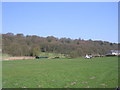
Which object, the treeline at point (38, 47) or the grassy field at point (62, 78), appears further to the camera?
the treeline at point (38, 47)

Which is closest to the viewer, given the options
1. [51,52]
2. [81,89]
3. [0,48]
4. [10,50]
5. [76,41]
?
[81,89]

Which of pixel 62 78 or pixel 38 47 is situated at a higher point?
pixel 38 47

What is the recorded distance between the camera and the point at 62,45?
436 ft

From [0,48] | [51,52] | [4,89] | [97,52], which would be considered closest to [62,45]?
[51,52]

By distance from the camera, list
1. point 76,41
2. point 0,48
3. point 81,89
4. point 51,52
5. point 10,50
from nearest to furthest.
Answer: point 81,89 → point 0,48 → point 10,50 → point 51,52 → point 76,41

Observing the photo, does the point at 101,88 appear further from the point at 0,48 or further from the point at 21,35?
the point at 21,35

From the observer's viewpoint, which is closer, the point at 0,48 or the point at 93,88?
the point at 93,88

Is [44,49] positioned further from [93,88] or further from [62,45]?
[93,88]

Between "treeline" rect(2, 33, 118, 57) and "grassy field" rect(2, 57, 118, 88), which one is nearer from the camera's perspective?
"grassy field" rect(2, 57, 118, 88)

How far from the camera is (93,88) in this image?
13242 millimetres

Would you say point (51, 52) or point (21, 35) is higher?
point (21, 35)

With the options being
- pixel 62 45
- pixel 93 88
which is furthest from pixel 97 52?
pixel 93 88

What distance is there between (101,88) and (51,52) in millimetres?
117268

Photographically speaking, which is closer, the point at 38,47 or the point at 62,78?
the point at 62,78
